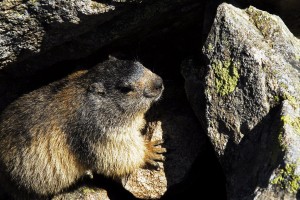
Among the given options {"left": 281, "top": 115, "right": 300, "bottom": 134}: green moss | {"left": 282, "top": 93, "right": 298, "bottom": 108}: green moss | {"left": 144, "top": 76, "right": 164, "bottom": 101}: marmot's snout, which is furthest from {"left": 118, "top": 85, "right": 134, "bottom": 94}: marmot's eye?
{"left": 281, "top": 115, "right": 300, "bottom": 134}: green moss

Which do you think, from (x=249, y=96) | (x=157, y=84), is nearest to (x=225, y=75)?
(x=249, y=96)

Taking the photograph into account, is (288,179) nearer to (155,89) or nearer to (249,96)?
(249,96)

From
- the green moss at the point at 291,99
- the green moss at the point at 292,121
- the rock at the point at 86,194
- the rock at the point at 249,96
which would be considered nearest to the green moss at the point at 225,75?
the rock at the point at 249,96

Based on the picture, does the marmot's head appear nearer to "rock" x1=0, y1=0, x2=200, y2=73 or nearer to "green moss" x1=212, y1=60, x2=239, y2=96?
"rock" x1=0, y1=0, x2=200, y2=73

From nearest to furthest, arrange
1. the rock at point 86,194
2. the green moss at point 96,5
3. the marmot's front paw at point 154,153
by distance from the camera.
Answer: the green moss at point 96,5, the marmot's front paw at point 154,153, the rock at point 86,194

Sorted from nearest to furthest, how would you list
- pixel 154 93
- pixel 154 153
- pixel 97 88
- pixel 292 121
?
pixel 292 121 → pixel 97 88 → pixel 154 93 → pixel 154 153

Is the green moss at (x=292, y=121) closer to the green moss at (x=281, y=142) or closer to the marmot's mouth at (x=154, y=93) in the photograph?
the green moss at (x=281, y=142)
